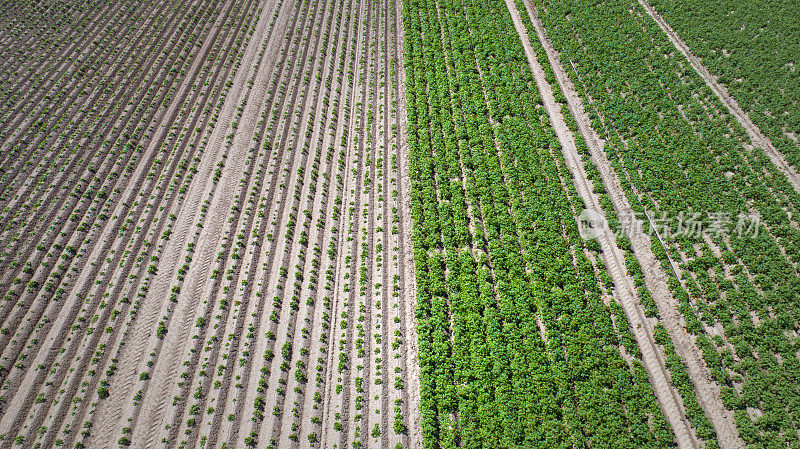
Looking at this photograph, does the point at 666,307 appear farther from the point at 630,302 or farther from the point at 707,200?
the point at 707,200

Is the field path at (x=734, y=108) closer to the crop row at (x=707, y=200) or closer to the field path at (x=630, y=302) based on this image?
the crop row at (x=707, y=200)

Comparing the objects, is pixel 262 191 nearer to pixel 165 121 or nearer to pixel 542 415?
pixel 165 121

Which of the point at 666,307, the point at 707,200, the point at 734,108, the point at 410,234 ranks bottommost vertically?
the point at 666,307

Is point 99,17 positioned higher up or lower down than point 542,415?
higher up

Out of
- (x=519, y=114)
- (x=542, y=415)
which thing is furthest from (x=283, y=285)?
(x=519, y=114)

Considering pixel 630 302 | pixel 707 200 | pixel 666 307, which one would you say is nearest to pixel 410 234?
pixel 630 302

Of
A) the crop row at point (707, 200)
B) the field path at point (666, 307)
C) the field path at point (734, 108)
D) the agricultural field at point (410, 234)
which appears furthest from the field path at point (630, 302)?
the field path at point (734, 108)
